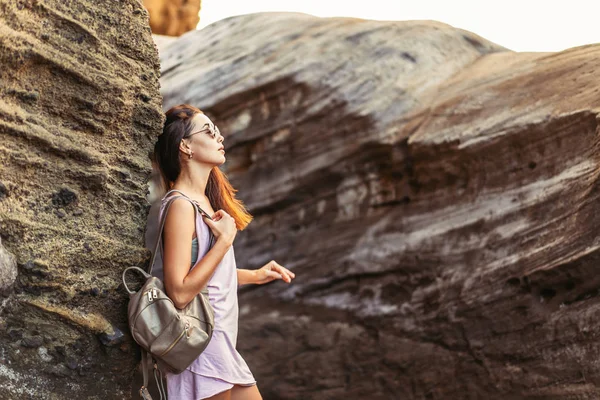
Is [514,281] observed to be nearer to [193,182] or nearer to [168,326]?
[193,182]

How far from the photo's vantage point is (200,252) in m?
2.34

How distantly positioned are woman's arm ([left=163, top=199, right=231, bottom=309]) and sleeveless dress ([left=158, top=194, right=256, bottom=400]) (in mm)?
47

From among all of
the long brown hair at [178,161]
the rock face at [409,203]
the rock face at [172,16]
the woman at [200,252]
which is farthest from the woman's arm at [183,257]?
the rock face at [172,16]

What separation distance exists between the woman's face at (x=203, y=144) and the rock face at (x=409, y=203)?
279 centimetres

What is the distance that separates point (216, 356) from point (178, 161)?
25.4 inches

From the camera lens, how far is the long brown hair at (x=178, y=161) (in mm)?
2525

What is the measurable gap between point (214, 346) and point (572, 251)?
2.96 meters

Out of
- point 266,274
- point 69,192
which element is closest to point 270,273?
point 266,274

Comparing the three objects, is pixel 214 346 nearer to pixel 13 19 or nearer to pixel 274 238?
pixel 13 19

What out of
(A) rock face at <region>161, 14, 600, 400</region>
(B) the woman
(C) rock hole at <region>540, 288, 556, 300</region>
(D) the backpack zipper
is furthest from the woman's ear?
(C) rock hole at <region>540, 288, 556, 300</region>

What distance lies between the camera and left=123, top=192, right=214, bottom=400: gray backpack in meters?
2.16

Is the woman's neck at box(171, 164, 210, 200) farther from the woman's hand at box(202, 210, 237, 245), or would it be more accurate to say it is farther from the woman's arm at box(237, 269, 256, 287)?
the woman's arm at box(237, 269, 256, 287)

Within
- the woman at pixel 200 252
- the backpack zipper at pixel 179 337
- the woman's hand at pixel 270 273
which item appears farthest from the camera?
the woman's hand at pixel 270 273

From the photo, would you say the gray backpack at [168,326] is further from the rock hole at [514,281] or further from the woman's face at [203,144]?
the rock hole at [514,281]
